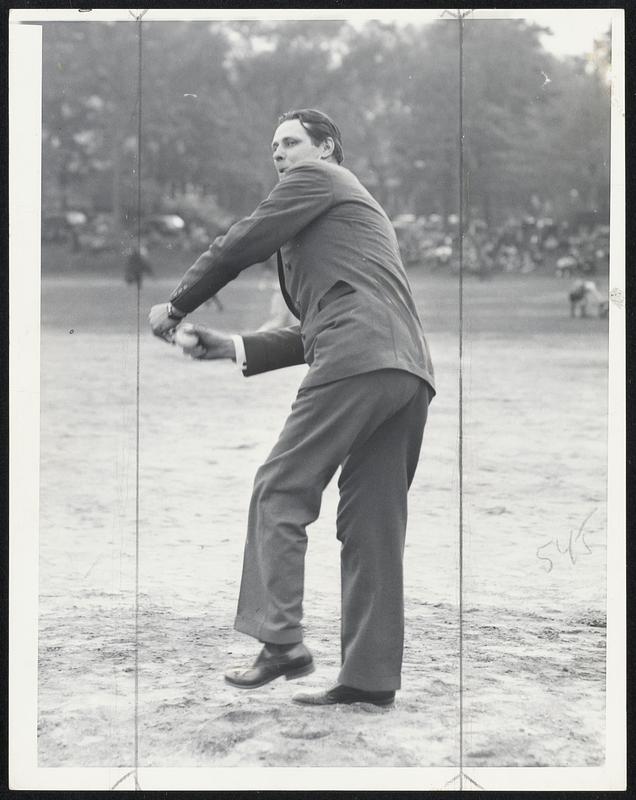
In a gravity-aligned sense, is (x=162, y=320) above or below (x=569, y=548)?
above

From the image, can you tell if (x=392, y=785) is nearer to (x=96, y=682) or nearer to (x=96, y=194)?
(x=96, y=682)

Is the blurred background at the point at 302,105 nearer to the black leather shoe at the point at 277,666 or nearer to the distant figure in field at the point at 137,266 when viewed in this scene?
the distant figure in field at the point at 137,266

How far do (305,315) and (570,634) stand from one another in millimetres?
1773

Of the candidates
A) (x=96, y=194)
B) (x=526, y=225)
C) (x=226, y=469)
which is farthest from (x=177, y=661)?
(x=526, y=225)

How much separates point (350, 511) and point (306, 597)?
1156 mm

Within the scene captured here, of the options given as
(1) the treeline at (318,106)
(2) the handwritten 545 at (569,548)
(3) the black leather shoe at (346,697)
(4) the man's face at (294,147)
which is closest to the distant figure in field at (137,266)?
(1) the treeline at (318,106)

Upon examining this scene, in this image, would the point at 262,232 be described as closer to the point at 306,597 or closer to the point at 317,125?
the point at 317,125

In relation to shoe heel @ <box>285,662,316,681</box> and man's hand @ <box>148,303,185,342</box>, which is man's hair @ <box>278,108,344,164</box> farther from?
shoe heel @ <box>285,662,316,681</box>

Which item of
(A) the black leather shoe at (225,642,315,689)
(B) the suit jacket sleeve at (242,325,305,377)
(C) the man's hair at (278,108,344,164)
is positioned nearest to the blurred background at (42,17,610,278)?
(C) the man's hair at (278,108,344,164)

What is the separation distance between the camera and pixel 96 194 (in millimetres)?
6820

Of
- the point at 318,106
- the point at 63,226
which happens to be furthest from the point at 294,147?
the point at 63,226

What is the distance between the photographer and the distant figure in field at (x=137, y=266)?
636 cm

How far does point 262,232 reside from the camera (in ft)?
17.6

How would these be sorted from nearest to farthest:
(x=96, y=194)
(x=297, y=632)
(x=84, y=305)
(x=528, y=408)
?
1. (x=297, y=632)
2. (x=96, y=194)
3. (x=84, y=305)
4. (x=528, y=408)
